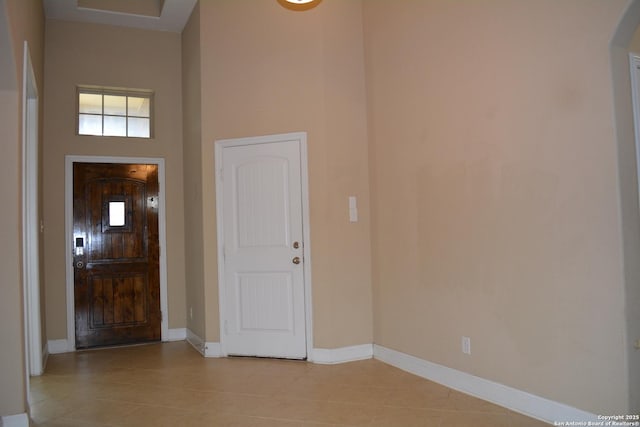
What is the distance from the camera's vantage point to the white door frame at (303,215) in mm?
4633

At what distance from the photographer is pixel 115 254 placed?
5613 mm

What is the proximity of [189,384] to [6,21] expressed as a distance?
281 centimetres

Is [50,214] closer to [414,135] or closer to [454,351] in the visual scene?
[414,135]

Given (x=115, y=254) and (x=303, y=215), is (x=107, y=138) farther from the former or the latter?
(x=303, y=215)

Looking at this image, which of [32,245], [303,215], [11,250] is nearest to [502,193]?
[303,215]

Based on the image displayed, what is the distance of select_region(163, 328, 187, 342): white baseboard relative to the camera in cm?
575

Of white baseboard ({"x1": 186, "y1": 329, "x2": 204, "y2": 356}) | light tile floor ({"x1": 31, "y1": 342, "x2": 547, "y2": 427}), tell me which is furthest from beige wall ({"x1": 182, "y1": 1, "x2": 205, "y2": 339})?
light tile floor ({"x1": 31, "y1": 342, "x2": 547, "y2": 427})

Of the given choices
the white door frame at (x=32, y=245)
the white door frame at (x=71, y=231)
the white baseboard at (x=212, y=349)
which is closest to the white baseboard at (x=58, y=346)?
the white door frame at (x=71, y=231)

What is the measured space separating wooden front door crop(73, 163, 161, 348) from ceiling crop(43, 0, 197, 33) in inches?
63.4

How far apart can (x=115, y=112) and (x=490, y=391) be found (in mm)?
4813

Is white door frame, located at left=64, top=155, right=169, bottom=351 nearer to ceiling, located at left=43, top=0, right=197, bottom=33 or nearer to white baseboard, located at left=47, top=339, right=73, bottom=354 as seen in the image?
white baseboard, located at left=47, top=339, right=73, bottom=354

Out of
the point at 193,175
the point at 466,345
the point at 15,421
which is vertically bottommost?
the point at 15,421

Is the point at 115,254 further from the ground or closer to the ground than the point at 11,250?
closer to the ground

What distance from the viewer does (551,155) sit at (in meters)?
2.97
